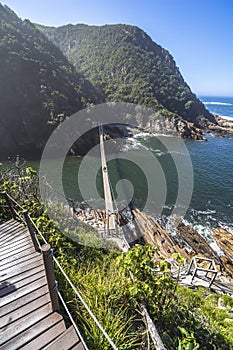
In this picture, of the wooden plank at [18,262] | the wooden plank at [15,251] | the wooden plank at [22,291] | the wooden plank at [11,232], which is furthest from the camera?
the wooden plank at [11,232]

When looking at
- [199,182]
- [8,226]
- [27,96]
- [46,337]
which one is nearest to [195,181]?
[199,182]

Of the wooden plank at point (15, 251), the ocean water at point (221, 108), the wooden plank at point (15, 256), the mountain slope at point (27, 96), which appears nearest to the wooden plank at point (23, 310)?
the wooden plank at point (15, 256)

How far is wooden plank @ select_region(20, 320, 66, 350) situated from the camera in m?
1.93

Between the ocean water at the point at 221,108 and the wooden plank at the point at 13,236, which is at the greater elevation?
the ocean water at the point at 221,108

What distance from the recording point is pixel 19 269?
2.92 m

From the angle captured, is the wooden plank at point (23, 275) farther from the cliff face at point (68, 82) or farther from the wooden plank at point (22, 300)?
the cliff face at point (68, 82)

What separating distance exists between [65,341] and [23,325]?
1.77 ft

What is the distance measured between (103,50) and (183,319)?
78.4 metres

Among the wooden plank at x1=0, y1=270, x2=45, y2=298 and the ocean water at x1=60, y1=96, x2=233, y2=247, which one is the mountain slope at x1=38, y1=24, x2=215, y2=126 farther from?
the wooden plank at x1=0, y1=270, x2=45, y2=298

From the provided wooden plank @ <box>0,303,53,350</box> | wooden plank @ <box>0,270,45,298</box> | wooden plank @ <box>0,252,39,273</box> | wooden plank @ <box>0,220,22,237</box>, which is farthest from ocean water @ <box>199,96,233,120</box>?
wooden plank @ <box>0,303,53,350</box>

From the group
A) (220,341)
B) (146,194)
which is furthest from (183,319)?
(146,194)

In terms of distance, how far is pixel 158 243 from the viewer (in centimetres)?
849

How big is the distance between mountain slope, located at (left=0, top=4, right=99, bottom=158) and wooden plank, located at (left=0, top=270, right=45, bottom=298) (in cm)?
2211

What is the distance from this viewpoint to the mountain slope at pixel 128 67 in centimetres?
4838
